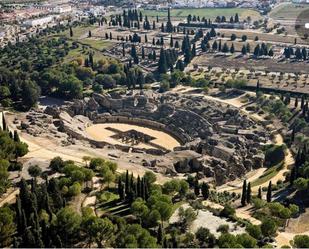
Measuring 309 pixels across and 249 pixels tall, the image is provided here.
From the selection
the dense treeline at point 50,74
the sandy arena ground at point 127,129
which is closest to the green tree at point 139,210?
the sandy arena ground at point 127,129

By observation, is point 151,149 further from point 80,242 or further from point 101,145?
point 80,242

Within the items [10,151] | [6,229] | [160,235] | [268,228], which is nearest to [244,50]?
[10,151]

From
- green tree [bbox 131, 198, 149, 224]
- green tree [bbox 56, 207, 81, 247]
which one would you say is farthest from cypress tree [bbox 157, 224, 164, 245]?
green tree [bbox 56, 207, 81, 247]

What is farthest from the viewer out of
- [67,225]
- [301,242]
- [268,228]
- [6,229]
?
[268,228]

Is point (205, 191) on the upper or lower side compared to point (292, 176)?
upper

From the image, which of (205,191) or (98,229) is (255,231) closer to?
(205,191)

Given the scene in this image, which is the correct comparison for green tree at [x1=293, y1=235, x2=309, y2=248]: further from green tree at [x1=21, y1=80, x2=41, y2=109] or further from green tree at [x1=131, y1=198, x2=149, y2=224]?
green tree at [x1=21, y1=80, x2=41, y2=109]

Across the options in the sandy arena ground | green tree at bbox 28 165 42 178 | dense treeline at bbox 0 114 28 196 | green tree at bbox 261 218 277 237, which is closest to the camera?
green tree at bbox 261 218 277 237
